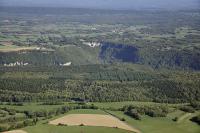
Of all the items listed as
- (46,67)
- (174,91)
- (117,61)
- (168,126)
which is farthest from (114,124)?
(117,61)

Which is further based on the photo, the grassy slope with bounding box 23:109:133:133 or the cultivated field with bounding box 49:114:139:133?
the cultivated field with bounding box 49:114:139:133

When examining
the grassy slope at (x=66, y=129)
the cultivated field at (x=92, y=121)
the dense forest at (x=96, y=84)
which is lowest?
the dense forest at (x=96, y=84)

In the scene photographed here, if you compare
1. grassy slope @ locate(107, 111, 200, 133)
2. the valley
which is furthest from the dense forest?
grassy slope @ locate(107, 111, 200, 133)

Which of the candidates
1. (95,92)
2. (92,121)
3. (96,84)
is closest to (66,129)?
(92,121)

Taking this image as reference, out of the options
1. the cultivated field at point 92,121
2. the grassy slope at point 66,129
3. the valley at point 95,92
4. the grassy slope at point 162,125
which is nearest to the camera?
the grassy slope at point 66,129

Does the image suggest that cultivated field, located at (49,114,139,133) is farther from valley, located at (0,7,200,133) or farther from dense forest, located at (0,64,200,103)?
dense forest, located at (0,64,200,103)

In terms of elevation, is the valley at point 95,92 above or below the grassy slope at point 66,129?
below

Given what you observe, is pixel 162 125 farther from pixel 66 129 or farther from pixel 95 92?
pixel 95 92

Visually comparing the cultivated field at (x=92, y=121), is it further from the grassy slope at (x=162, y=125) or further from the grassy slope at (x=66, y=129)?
the grassy slope at (x=66, y=129)


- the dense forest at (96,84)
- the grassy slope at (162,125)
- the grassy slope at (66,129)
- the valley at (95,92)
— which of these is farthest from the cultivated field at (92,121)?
the dense forest at (96,84)
